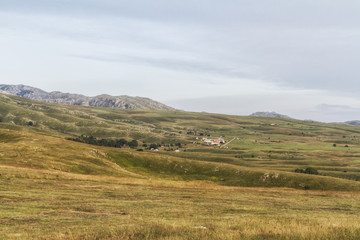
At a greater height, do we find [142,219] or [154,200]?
[142,219]

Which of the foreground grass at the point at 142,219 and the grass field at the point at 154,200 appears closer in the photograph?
the foreground grass at the point at 142,219

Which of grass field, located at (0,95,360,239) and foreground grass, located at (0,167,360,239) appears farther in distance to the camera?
grass field, located at (0,95,360,239)

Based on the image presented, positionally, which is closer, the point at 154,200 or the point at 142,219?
the point at 142,219

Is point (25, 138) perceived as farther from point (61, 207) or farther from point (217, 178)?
point (61, 207)

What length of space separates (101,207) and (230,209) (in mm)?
16125

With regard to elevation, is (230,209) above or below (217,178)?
above

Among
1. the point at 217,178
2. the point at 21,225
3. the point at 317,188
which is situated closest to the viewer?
the point at 21,225

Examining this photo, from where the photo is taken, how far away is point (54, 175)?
61312mm

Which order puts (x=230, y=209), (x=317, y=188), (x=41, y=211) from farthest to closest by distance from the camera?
(x=317, y=188)
(x=230, y=209)
(x=41, y=211)

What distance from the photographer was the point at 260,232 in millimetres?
15836

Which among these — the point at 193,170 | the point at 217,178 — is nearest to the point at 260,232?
the point at 217,178

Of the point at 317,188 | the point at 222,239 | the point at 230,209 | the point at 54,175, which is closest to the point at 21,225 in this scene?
the point at 222,239

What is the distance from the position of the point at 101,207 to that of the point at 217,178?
247 feet

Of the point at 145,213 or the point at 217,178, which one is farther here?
the point at 217,178
